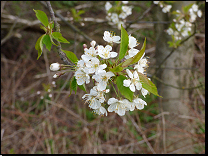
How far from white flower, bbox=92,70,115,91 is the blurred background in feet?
3.35

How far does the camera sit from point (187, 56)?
245 cm

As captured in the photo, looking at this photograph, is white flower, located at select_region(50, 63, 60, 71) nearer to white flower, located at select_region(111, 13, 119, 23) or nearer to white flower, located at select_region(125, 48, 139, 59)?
white flower, located at select_region(125, 48, 139, 59)

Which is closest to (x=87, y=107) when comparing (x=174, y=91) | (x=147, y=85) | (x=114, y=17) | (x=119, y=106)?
(x=174, y=91)

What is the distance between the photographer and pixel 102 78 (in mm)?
792

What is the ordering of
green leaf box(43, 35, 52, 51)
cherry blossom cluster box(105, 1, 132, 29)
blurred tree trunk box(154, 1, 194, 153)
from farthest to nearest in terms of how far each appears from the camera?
blurred tree trunk box(154, 1, 194, 153)
cherry blossom cluster box(105, 1, 132, 29)
green leaf box(43, 35, 52, 51)

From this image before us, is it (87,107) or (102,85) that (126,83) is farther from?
(87,107)

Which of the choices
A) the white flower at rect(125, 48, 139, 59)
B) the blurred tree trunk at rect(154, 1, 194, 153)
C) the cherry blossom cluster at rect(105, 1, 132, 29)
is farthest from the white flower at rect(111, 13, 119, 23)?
the white flower at rect(125, 48, 139, 59)

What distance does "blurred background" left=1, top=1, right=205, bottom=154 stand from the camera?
7.98ft

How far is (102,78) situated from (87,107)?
2.78m

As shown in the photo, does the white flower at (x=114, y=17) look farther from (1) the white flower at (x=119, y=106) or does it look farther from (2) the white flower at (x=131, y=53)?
(1) the white flower at (x=119, y=106)

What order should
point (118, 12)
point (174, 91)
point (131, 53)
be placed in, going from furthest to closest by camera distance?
1. point (174, 91)
2. point (118, 12)
3. point (131, 53)

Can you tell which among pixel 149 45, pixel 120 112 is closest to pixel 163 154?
pixel 120 112

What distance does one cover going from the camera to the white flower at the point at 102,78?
2.52 feet

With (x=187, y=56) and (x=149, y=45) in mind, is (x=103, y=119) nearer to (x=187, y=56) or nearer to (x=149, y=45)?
(x=187, y=56)
